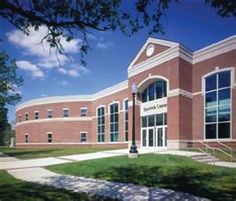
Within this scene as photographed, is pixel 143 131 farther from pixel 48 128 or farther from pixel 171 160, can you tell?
pixel 48 128

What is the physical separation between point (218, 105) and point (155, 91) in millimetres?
7813

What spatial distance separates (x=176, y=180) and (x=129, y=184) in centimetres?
208

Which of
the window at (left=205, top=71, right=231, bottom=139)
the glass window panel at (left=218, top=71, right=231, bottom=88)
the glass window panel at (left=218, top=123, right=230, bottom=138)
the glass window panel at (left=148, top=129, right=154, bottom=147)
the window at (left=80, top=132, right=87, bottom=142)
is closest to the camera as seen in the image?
the glass window panel at (left=218, top=123, right=230, bottom=138)

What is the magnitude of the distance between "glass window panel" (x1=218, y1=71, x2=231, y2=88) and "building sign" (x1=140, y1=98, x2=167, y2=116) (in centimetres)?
596

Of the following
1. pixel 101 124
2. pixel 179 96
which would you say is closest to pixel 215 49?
pixel 179 96

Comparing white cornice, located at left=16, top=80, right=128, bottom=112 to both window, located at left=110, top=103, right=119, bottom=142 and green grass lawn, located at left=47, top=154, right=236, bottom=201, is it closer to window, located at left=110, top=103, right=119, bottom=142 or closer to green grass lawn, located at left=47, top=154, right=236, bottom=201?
window, located at left=110, top=103, right=119, bottom=142

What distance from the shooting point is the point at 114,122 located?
4559cm

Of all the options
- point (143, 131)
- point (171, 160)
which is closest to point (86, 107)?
point (143, 131)

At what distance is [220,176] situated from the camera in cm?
1356

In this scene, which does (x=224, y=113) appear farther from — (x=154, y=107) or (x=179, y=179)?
(x=179, y=179)

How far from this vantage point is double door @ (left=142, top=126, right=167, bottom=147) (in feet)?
103

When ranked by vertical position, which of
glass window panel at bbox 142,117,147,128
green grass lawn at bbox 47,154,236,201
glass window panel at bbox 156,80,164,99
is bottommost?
green grass lawn at bbox 47,154,236,201

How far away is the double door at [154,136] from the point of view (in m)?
31.4

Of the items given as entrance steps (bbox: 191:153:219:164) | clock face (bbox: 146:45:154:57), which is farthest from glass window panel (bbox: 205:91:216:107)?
clock face (bbox: 146:45:154:57)
